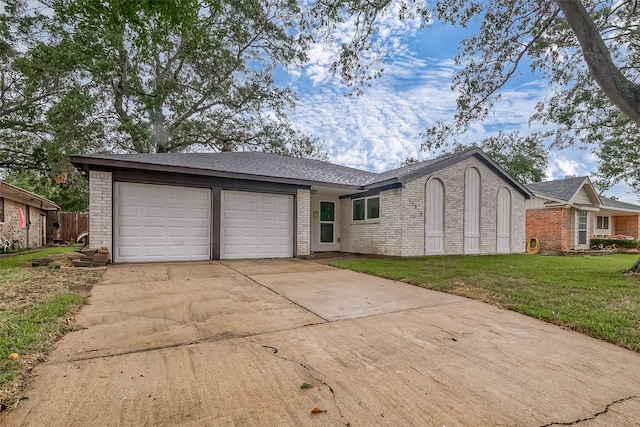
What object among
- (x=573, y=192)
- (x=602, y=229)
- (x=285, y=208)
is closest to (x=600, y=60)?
(x=285, y=208)

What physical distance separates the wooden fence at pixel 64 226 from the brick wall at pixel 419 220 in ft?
54.3

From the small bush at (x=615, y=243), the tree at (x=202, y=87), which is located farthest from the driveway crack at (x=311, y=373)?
the small bush at (x=615, y=243)

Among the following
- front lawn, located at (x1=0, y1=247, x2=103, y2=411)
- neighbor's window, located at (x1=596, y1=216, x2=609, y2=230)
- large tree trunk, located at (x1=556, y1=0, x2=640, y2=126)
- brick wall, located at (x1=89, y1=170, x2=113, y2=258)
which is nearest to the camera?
front lawn, located at (x1=0, y1=247, x2=103, y2=411)

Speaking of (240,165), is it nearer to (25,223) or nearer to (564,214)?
(25,223)

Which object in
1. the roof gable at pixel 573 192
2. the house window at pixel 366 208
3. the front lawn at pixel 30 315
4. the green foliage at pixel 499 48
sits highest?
the green foliage at pixel 499 48

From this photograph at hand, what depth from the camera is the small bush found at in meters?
17.6

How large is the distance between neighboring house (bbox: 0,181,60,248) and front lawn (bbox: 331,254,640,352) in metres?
14.7

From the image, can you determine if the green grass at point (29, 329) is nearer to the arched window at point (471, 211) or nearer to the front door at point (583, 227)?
the arched window at point (471, 211)

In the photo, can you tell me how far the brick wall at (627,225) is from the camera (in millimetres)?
21797

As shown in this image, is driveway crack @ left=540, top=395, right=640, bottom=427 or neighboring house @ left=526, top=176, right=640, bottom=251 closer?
driveway crack @ left=540, top=395, right=640, bottom=427

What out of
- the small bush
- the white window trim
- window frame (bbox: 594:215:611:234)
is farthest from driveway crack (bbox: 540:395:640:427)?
window frame (bbox: 594:215:611:234)

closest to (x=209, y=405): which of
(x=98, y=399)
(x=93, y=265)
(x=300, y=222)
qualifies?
(x=98, y=399)

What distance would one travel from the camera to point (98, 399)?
6.56ft

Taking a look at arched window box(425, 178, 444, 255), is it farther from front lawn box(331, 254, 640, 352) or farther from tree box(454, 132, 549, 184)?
tree box(454, 132, 549, 184)
